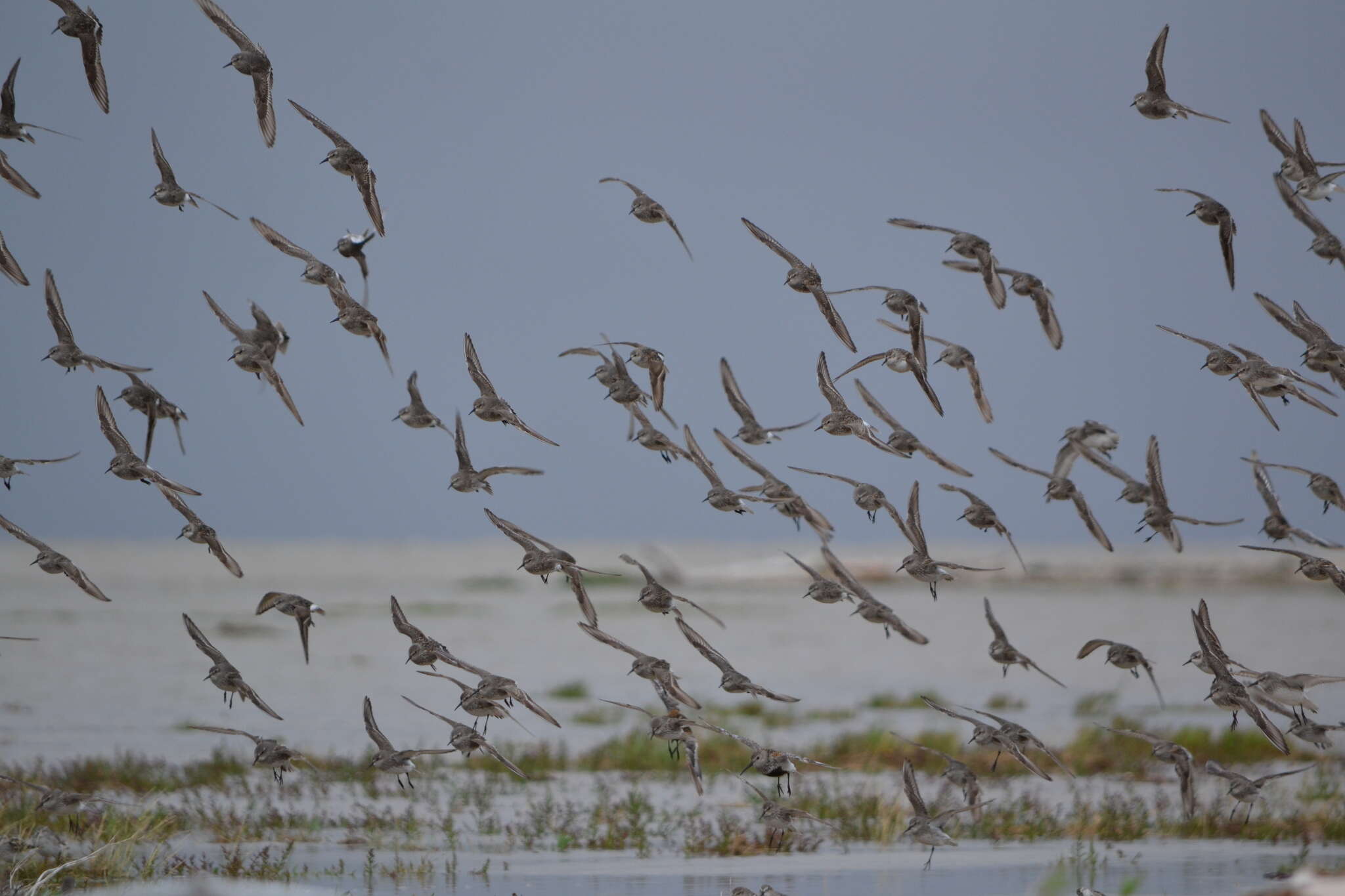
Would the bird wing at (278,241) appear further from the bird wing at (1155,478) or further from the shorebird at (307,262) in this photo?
the bird wing at (1155,478)

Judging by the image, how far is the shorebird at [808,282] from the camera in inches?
502

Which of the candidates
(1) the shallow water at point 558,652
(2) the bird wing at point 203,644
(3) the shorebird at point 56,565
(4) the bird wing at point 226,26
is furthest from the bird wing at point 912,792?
(1) the shallow water at point 558,652

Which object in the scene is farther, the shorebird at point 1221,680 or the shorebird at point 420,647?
the shorebird at point 420,647

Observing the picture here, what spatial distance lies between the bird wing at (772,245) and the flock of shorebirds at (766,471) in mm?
17

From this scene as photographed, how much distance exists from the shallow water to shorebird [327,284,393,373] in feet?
33.5

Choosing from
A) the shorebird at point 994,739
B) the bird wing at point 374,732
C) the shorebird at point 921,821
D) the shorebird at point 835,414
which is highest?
the shorebird at point 835,414

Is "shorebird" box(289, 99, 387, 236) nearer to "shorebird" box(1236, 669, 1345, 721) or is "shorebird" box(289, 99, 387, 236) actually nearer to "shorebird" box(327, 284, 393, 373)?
"shorebird" box(327, 284, 393, 373)

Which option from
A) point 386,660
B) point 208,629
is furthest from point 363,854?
point 208,629

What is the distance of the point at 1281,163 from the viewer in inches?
518

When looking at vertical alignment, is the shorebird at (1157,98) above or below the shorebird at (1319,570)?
above

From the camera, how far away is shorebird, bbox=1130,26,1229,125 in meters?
13.3

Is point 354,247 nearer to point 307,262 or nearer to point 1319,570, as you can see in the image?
point 307,262

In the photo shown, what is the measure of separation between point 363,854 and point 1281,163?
34.2 ft

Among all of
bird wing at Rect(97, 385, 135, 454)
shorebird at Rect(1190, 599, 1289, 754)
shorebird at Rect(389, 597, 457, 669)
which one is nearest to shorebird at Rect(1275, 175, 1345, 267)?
shorebird at Rect(1190, 599, 1289, 754)
